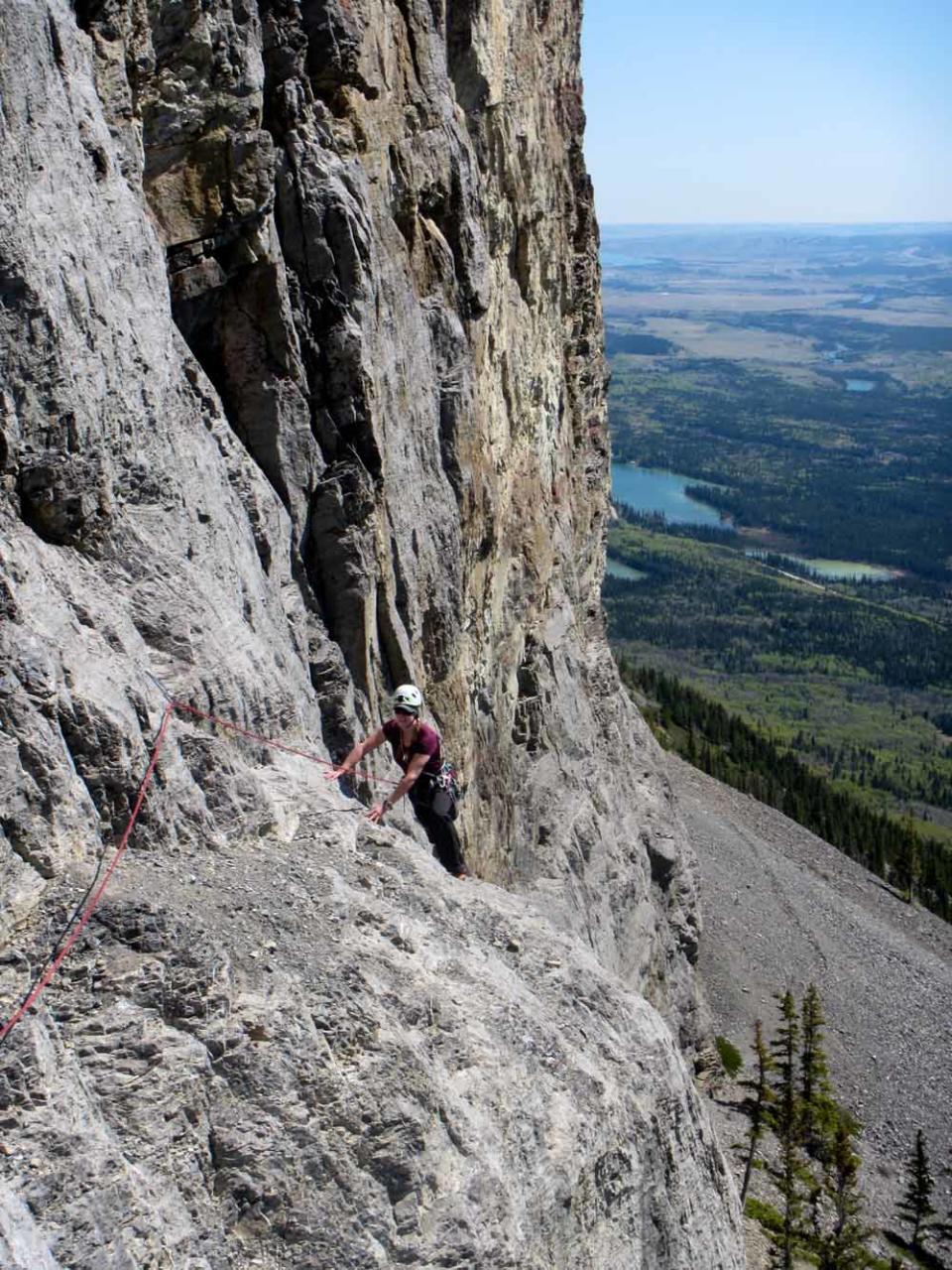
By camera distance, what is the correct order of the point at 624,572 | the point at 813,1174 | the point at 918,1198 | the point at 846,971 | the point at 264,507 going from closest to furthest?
the point at 264,507, the point at 918,1198, the point at 813,1174, the point at 846,971, the point at 624,572

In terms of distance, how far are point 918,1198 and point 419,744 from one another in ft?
94.0

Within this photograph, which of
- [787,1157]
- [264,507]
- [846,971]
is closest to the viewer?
[264,507]

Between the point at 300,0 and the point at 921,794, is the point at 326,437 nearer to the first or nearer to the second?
the point at 300,0

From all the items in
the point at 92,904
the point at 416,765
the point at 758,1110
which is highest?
the point at 92,904

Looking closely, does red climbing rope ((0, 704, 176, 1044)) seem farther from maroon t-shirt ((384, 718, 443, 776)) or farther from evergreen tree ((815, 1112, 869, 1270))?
Answer: evergreen tree ((815, 1112, 869, 1270))

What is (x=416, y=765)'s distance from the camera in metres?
12.6

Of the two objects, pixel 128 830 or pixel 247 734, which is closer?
pixel 128 830

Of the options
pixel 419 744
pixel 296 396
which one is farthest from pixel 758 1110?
pixel 296 396

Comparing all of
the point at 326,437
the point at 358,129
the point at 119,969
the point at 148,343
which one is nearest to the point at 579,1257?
the point at 119,969

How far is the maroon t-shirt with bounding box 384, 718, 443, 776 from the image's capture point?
42.2ft

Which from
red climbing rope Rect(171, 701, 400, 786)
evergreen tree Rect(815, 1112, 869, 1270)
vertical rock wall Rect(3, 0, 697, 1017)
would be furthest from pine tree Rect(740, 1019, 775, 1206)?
red climbing rope Rect(171, 701, 400, 786)

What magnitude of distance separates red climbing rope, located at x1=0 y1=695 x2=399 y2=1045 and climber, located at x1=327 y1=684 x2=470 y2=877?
0.71 meters

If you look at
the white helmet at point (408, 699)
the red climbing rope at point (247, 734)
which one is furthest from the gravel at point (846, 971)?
the red climbing rope at point (247, 734)

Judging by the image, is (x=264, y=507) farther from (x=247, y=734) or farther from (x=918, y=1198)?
(x=918, y=1198)
